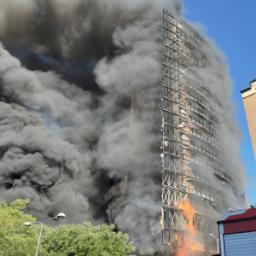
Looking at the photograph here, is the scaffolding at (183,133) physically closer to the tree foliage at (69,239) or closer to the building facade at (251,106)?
the tree foliage at (69,239)

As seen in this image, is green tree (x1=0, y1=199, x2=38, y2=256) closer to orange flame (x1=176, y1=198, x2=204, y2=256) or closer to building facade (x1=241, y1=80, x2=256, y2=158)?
building facade (x1=241, y1=80, x2=256, y2=158)

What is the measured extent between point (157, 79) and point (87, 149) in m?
13.1

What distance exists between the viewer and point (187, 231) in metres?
36.4

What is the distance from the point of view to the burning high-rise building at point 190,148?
120ft

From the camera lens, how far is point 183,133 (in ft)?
137

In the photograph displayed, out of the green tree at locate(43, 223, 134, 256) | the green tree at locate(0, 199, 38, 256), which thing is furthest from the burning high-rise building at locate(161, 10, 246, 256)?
the green tree at locate(0, 199, 38, 256)

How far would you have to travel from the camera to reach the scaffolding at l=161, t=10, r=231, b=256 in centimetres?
3716

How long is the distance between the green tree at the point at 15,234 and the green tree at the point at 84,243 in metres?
1.19

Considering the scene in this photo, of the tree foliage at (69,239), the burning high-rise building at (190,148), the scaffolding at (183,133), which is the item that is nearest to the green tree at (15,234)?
the tree foliage at (69,239)

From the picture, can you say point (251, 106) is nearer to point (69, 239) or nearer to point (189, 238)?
point (69, 239)

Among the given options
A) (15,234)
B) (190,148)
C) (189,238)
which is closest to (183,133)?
(190,148)

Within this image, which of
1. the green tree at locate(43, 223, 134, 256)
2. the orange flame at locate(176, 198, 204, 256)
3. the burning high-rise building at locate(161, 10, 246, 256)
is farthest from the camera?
the burning high-rise building at locate(161, 10, 246, 256)

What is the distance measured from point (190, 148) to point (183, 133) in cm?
186

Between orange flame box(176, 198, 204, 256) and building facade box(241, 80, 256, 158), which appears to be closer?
building facade box(241, 80, 256, 158)
